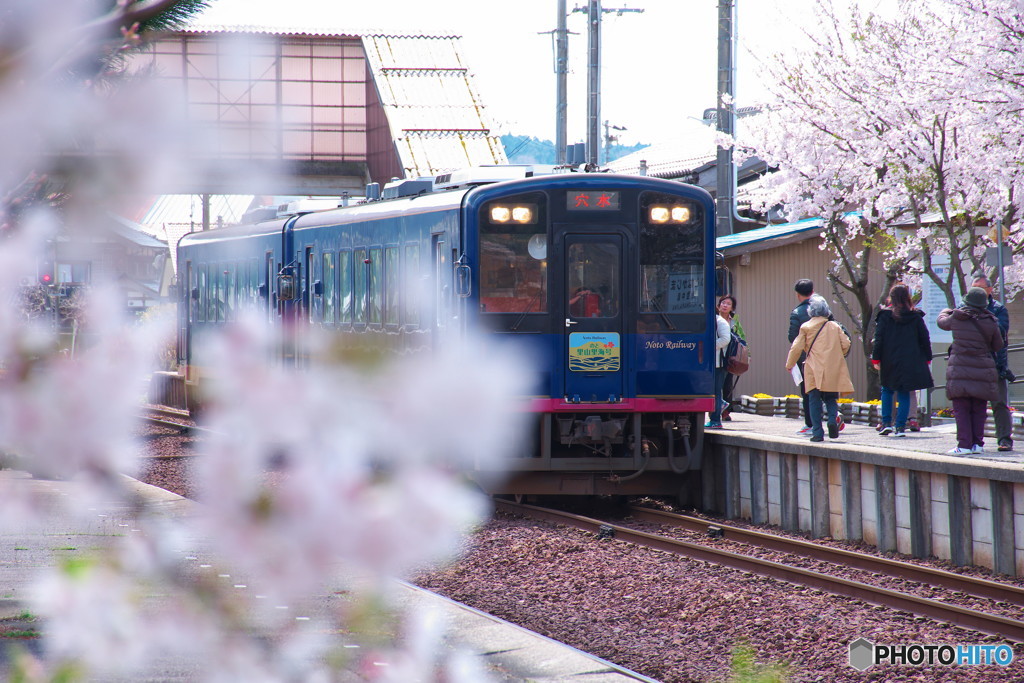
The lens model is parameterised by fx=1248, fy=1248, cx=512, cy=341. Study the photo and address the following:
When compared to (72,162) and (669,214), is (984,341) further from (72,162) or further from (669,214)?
(72,162)

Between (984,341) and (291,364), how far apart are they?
913cm

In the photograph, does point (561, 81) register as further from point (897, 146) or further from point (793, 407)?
point (793, 407)

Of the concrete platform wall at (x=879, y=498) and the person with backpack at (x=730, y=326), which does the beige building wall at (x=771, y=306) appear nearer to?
the person with backpack at (x=730, y=326)

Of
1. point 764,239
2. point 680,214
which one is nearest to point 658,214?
point 680,214

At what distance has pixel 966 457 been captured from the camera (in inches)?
345

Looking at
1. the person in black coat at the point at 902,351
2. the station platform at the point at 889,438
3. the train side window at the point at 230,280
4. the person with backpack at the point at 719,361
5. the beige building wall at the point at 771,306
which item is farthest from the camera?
the beige building wall at the point at 771,306

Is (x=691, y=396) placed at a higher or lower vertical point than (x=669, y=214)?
lower

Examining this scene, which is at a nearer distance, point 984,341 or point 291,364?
point 291,364

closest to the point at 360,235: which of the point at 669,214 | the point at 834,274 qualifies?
the point at 669,214

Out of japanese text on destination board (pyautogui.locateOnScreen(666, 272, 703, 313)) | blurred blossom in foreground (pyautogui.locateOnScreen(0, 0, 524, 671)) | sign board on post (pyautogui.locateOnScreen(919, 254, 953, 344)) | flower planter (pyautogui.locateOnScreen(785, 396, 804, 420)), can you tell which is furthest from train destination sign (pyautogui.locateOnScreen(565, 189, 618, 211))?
blurred blossom in foreground (pyautogui.locateOnScreen(0, 0, 524, 671))

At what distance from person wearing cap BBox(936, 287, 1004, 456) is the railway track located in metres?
1.51

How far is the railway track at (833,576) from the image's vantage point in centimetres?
636

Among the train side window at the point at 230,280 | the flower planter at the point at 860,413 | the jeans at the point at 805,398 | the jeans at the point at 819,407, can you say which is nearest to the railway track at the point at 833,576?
the jeans at the point at 819,407

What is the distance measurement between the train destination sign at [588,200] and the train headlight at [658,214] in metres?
0.37
